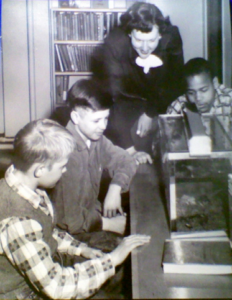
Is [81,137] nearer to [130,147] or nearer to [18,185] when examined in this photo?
[18,185]

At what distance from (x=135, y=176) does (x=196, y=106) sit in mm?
474

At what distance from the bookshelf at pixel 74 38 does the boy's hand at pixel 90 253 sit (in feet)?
6.20

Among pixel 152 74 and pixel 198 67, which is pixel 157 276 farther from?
pixel 152 74

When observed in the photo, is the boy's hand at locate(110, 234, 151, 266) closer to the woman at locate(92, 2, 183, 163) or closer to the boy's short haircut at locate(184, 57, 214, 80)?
the woman at locate(92, 2, 183, 163)

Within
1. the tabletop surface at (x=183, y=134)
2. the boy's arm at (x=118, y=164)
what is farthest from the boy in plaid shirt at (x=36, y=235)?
the boy's arm at (x=118, y=164)

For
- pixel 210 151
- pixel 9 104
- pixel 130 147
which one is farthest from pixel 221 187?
pixel 9 104

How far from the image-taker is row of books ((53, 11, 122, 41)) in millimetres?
2475

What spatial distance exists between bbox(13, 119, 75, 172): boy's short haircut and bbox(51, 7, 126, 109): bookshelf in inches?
70.3

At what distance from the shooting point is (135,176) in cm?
122

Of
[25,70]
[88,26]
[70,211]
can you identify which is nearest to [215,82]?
[70,211]

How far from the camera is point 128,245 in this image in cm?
73

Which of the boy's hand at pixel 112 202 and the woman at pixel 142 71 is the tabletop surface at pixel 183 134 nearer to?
the boy's hand at pixel 112 202

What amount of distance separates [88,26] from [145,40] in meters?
1.18

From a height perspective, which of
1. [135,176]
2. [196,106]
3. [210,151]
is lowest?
[135,176]
